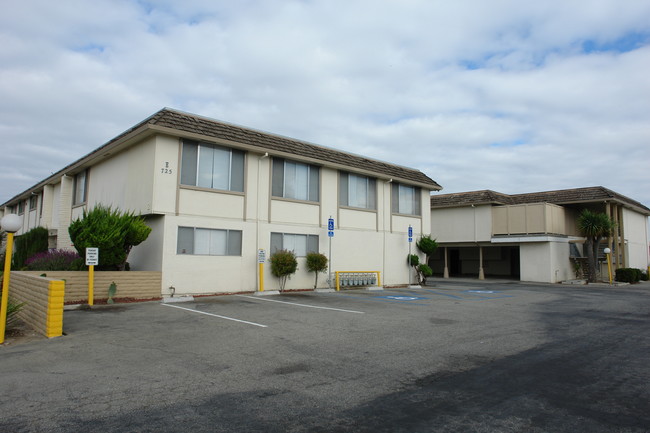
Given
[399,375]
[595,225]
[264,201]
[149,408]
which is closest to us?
[149,408]

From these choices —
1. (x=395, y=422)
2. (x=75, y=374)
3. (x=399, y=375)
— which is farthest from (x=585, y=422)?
(x=75, y=374)

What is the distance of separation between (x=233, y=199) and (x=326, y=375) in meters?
12.3

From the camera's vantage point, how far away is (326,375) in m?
6.32

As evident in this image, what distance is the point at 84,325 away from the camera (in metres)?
10.1

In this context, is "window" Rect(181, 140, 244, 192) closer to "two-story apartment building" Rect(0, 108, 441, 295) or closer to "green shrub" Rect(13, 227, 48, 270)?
"two-story apartment building" Rect(0, 108, 441, 295)

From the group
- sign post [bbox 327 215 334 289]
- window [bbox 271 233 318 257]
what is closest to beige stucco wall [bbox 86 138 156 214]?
window [bbox 271 233 318 257]

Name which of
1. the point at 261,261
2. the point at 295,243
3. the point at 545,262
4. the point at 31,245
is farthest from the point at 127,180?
the point at 545,262

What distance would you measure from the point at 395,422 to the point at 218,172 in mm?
14250

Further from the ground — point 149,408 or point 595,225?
point 595,225

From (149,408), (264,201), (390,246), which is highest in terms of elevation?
(264,201)

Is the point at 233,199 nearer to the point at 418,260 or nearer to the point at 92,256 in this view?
the point at 92,256

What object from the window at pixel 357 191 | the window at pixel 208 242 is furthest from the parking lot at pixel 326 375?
the window at pixel 357 191

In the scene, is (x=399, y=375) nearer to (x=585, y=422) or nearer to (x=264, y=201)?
(x=585, y=422)

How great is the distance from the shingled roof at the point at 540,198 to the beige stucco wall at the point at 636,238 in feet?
7.27
